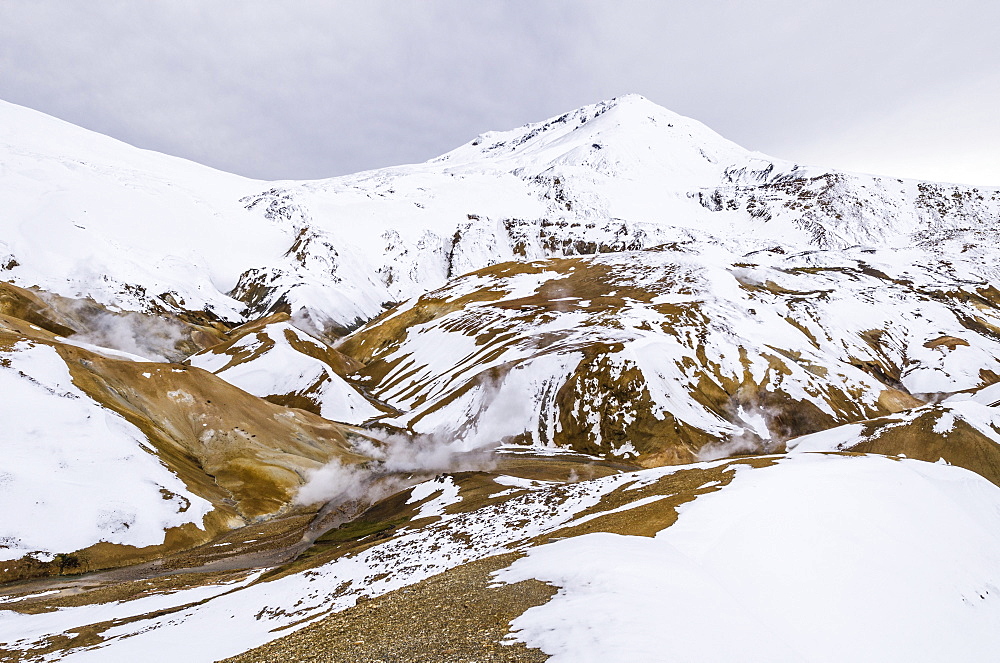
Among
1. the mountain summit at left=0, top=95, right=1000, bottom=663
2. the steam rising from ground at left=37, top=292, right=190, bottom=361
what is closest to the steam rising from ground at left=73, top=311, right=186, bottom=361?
the steam rising from ground at left=37, top=292, right=190, bottom=361

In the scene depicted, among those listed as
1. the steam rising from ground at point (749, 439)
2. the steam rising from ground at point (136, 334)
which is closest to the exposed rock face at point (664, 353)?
the steam rising from ground at point (749, 439)

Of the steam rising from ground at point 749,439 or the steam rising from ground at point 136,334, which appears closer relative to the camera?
the steam rising from ground at point 749,439

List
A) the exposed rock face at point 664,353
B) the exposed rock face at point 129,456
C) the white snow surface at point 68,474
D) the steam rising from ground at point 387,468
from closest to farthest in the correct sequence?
the white snow surface at point 68,474 < the exposed rock face at point 129,456 < the steam rising from ground at point 387,468 < the exposed rock face at point 664,353

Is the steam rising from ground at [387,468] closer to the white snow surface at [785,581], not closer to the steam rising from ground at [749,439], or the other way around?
the steam rising from ground at [749,439]

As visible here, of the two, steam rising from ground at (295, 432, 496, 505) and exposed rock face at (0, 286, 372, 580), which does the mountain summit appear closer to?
exposed rock face at (0, 286, 372, 580)

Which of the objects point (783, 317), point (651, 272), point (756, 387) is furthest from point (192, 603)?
point (783, 317)

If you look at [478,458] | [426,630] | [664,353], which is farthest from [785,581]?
[664,353]

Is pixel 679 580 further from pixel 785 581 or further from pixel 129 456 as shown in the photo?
pixel 129 456
